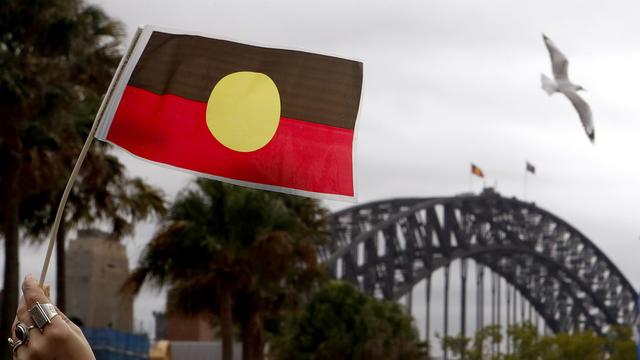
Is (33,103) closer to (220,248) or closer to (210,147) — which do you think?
(220,248)

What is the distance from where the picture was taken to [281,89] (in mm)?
5793

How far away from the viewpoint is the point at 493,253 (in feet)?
440

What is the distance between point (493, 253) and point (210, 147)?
424 feet

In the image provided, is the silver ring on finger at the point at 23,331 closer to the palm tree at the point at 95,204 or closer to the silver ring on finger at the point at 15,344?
the silver ring on finger at the point at 15,344

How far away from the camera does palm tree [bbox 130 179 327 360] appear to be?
30.4m

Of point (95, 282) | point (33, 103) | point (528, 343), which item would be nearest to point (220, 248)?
point (33, 103)

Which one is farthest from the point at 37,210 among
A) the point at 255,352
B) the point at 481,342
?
the point at 481,342

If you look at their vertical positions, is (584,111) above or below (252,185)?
above

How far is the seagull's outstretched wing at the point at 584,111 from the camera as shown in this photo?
81.6 ft

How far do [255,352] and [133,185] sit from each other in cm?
741

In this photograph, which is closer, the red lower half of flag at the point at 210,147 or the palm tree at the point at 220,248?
the red lower half of flag at the point at 210,147

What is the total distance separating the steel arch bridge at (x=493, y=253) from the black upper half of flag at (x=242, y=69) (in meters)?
99.6

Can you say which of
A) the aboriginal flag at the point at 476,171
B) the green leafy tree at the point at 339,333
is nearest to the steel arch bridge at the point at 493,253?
the aboriginal flag at the point at 476,171

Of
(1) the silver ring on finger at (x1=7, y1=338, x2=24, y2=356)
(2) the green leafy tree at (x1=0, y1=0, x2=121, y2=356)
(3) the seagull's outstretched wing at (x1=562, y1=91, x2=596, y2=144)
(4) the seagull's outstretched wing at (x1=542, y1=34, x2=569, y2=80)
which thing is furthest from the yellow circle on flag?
A: (4) the seagull's outstretched wing at (x1=542, y1=34, x2=569, y2=80)
